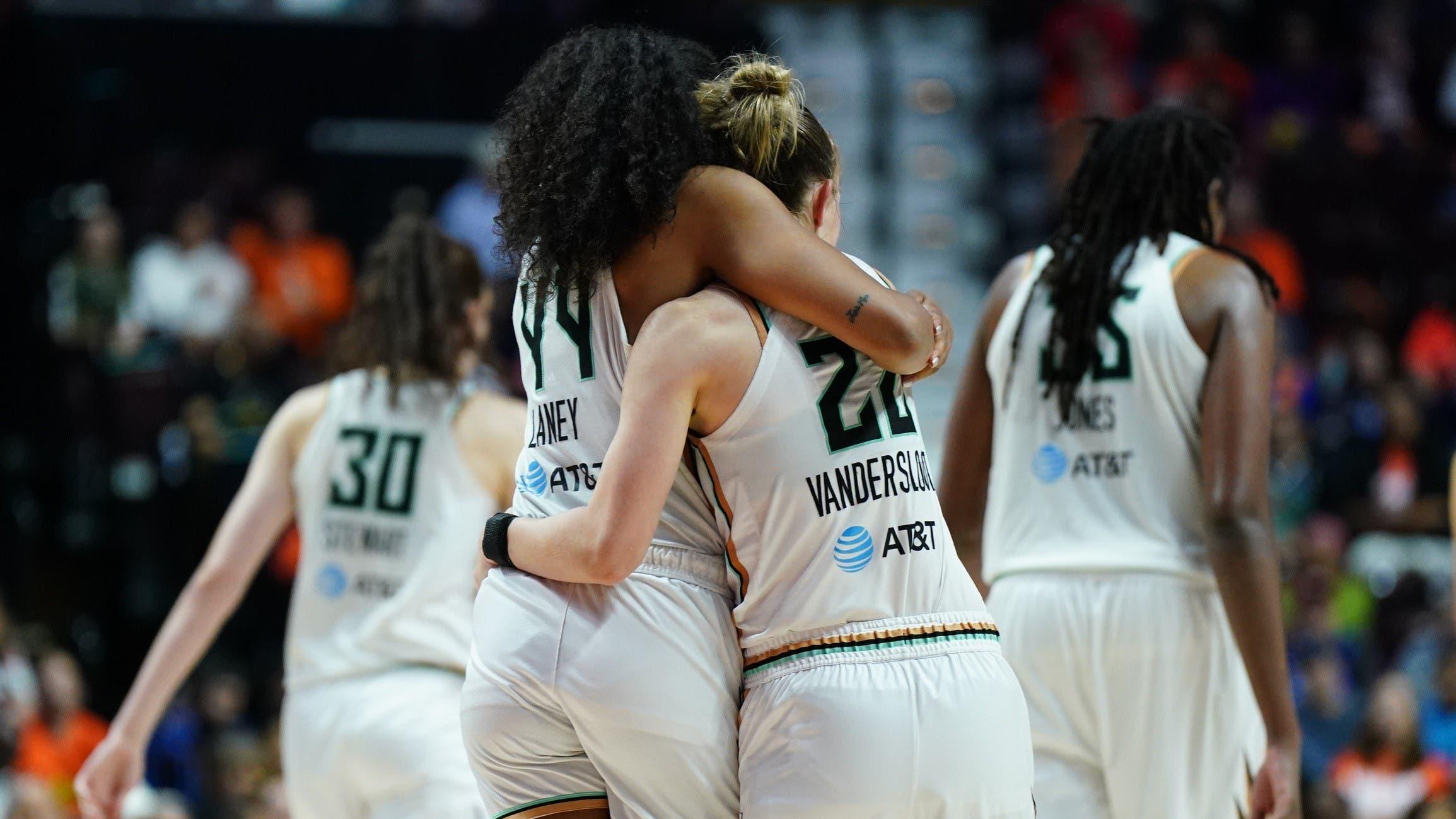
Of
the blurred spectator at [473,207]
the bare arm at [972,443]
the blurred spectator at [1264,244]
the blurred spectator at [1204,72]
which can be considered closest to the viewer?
the bare arm at [972,443]

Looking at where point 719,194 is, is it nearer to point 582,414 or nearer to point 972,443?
point 582,414

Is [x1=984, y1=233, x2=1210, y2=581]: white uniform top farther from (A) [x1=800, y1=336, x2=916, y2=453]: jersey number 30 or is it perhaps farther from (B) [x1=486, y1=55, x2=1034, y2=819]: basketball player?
(A) [x1=800, y1=336, x2=916, y2=453]: jersey number 30

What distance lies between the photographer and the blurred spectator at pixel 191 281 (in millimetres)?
10516

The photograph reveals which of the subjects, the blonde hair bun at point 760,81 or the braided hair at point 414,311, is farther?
the braided hair at point 414,311

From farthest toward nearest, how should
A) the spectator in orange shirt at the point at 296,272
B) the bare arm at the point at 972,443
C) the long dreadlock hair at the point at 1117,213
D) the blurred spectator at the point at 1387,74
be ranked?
the blurred spectator at the point at 1387,74, the spectator in orange shirt at the point at 296,272, the bare arm at the point at 972,443, the long dreadlock hair at the point at 1117,213

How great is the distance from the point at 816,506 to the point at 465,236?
8.88 metres

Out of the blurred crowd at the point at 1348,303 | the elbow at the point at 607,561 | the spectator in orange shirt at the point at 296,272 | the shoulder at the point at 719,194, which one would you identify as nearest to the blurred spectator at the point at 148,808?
the spectator in orange shirt at the point at 296,272

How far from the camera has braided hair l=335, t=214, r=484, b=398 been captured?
4.27 meters

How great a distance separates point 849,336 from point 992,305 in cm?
141

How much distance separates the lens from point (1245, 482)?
11.4ft

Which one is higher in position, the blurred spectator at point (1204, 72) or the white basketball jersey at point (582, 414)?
the blurred spectator at point (1204, 72)

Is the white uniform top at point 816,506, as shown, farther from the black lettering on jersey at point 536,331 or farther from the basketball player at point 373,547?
the basketball player at point 373,547

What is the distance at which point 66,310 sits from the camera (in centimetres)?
1002

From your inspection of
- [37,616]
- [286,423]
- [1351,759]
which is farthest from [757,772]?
[37,616]
